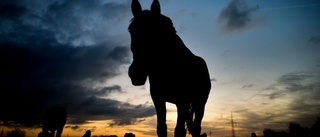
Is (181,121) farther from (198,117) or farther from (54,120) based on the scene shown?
(54,120)

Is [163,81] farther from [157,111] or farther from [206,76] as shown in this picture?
[206,76]

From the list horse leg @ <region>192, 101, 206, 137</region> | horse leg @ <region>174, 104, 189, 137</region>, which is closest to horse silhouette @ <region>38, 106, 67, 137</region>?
horse leg @ <region>192, 101, 206, 137</region>

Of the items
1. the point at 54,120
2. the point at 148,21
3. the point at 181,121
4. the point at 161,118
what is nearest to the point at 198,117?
the point at 181,121

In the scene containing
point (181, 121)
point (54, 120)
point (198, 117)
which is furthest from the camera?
point (54, 120)

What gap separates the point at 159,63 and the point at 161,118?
115 centimetres

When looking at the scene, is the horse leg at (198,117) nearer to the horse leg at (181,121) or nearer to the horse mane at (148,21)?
the horse leg at (181,121)

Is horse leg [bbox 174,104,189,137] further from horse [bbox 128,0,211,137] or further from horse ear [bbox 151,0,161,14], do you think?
horse ear [bbox 151,0,161,14]

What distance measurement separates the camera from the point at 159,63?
168 inches

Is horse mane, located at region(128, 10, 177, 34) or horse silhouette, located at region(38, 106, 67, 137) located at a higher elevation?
horse mane, located at region(128, 10, 177, 34)

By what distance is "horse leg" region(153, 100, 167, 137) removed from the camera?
4227mm

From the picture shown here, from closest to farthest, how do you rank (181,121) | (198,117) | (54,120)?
(181,121) < (198,117) < (54,120)

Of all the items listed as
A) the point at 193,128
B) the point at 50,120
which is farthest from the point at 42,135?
the point at 193,128

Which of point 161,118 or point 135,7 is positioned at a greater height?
point 135,7

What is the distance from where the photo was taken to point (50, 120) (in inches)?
688
